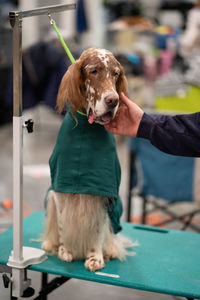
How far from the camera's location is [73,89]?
157 cm

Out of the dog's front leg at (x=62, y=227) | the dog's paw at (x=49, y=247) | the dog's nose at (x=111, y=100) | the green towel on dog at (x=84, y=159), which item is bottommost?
the dog's paw at (x=49, y=247)

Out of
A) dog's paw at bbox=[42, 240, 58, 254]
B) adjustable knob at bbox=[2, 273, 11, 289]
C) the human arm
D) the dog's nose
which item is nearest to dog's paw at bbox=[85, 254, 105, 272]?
dog's paw at bbox=[42, 240, 58, 254]

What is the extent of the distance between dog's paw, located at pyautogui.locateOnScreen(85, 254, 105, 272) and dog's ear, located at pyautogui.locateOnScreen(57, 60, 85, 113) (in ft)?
1.90

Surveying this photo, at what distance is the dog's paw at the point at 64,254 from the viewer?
178 centimetres

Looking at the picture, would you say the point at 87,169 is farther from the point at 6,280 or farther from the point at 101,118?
the point at 6,280

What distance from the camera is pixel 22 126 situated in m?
1.58

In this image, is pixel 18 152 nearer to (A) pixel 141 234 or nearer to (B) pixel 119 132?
(B) pixel 119 132

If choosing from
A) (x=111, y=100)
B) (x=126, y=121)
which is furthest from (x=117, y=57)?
(x=111, y=100)

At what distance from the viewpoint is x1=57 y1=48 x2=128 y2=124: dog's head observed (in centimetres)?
154

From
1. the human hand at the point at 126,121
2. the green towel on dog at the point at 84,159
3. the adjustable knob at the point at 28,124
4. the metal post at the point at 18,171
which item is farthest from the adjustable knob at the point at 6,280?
the human hand at the point at 126,121

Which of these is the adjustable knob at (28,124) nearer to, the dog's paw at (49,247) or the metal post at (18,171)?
the metal post at (18,171)

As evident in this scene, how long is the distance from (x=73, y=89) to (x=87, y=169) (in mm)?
309

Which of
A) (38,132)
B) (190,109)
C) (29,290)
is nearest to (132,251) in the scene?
(29,290)

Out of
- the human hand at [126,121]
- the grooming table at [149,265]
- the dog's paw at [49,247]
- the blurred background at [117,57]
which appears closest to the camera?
the grooming table at [149,265]
